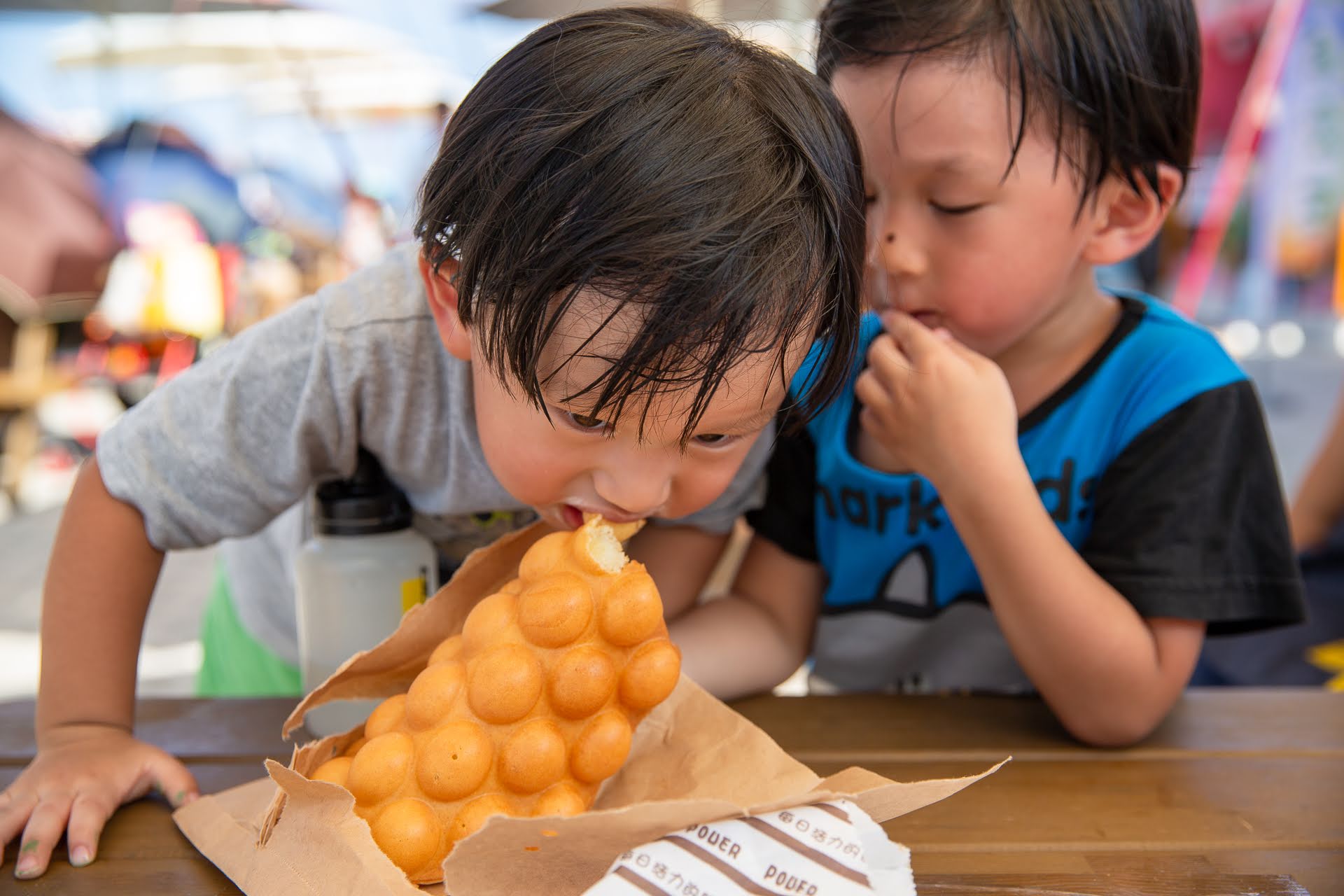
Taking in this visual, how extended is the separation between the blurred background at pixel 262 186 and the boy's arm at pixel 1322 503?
9.01ft

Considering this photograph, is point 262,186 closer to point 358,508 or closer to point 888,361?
point 358,508

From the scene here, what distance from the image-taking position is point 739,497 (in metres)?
1.04

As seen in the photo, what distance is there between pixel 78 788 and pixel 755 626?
61cm

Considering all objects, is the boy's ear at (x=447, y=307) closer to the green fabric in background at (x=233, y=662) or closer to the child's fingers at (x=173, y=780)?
the child's fingers at (x=173, y=780)

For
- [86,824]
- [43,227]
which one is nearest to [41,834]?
A: [86,824]

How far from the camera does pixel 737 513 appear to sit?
106 cm

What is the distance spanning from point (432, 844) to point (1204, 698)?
2.55 feet

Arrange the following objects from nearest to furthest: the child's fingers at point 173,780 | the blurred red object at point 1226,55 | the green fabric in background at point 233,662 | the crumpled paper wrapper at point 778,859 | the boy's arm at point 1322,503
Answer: the crumpled paper wrapper at point 778,859 < the child's fingers at point 173,780 < the green fabric in background at point 233,662 < the boy's arm at point 1322,503 < the blurred red object at point 1226,55

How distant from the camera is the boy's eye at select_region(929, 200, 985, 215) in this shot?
2.97ft

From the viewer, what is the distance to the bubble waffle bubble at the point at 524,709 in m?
0.59

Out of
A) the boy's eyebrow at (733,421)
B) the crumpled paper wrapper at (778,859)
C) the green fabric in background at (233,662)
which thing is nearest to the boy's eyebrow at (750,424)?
→ the boy's eyebrow at (733,421)

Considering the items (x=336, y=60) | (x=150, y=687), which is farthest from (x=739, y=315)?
(x=336, y=60)

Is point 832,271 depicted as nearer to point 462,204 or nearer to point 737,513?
point 462,204

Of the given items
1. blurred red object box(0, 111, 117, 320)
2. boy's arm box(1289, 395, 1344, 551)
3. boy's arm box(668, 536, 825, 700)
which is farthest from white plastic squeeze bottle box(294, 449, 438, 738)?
blurred red object box(0, 111, 117, 320)
